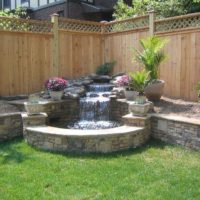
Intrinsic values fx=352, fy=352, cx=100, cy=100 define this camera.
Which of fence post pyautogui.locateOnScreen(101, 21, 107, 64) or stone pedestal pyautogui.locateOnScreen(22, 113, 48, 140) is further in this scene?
fence post pyautogui.locateOnScreen(101, 21, 107, 64)

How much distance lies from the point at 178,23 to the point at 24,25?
4.05 meters

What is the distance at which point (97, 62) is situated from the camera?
11.4m

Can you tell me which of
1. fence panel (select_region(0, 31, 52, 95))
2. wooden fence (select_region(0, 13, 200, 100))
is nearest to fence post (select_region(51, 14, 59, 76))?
wooden fence (select_region(0, 13, 200, 100))

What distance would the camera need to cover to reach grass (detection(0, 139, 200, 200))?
4.44 m

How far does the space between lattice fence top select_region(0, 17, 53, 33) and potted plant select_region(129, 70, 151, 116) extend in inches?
137

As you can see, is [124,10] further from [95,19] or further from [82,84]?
[82,84]

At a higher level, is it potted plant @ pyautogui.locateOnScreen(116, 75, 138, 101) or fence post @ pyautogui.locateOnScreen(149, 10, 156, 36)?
fence post @ pyautogui.locateOnScreen(149, 10, 156, 36)

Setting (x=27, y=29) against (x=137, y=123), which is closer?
(x=137, y=123)

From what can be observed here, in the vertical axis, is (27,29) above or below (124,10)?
below

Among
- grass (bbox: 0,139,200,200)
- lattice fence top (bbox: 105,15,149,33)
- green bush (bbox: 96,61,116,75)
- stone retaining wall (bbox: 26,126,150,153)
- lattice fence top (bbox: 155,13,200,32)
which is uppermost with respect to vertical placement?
lattice fence top (bbox: 105,15,149,33)

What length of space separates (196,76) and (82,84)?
10.3 ft

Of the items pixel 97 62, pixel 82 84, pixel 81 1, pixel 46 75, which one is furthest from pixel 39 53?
pixel 81 1

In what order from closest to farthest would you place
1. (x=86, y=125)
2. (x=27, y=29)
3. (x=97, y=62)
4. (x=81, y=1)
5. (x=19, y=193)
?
(x=19, y=193), (x=86, y=125), (x=27, y=29), (x=97, y=62), (x=81, y=1)

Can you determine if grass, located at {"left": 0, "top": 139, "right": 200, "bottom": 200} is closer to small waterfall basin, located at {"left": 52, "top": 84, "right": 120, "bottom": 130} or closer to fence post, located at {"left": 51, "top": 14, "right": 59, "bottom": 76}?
small waterfall basin, located at {"left": 52, "top": 84, "right": 120, "bottom": 130}
